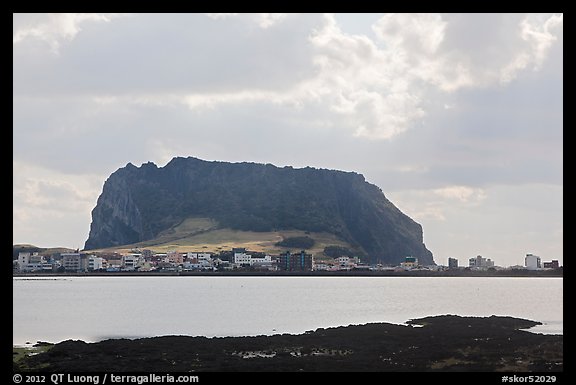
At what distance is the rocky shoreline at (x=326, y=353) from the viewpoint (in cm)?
6091

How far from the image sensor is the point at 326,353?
71125 mm

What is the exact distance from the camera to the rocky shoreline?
200ft
